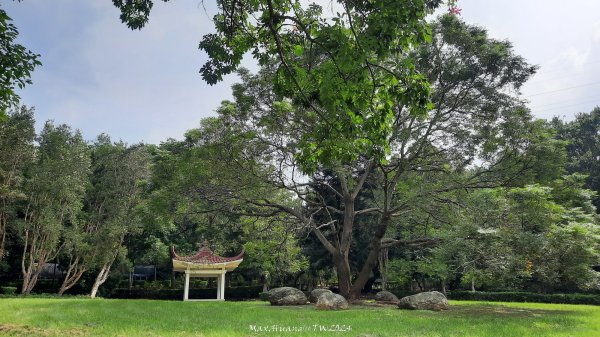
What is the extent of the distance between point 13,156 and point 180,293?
43.2 feet

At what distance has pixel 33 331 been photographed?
737 cm

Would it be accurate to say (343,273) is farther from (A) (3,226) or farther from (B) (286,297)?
(A) (3,226)

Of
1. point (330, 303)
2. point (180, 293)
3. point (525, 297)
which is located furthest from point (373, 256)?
point (180, 293)

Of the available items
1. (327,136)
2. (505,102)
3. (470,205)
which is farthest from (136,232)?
(327,136)

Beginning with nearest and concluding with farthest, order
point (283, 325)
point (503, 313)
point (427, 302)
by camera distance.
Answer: point (283, 325), point (503, 313), point (427, 302)

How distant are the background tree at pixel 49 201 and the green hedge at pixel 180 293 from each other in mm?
6591

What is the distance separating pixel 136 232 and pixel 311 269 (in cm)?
1138

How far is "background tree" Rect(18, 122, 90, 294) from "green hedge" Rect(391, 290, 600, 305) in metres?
19.7

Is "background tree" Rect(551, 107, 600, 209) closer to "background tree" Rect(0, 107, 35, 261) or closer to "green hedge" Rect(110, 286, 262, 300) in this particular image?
"green hedge" Rect(110, 286, 262, 300)

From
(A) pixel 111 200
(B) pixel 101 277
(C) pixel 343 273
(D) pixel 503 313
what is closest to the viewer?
(D) pixel 503 313

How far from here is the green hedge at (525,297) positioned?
20031 mm

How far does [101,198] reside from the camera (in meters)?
27.0

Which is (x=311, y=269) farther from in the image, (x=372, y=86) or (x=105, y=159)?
(x=372, y=86)

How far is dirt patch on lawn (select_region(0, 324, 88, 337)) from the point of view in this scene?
7109mm
